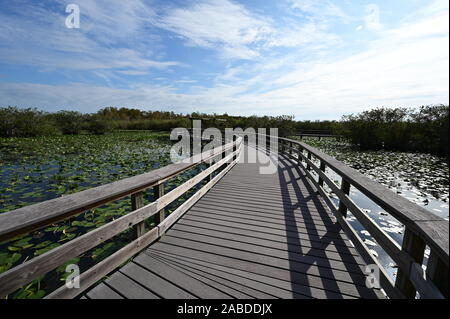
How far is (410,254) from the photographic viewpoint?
4.50 feet

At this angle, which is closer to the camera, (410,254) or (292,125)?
(410,254)

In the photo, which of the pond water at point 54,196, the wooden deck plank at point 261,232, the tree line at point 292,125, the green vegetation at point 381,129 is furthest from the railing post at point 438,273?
the green vegetation at point 381,129

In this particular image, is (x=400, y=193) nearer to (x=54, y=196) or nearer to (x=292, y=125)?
(x=54, y=196)

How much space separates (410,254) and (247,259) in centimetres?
133

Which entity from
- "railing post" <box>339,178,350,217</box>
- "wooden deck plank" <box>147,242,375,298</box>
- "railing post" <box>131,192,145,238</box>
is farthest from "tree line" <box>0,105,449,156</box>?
"railing post" <box>131,192,145,238</box>

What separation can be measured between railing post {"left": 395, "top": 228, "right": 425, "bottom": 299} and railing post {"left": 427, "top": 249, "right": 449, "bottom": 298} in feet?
0.60

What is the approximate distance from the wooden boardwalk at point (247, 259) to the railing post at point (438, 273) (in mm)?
744

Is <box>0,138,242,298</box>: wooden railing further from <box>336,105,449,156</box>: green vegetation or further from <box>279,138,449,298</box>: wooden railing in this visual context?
<box>336,105,449,156</box>: green vegetation

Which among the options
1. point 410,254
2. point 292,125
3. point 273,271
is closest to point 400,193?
point 410,254

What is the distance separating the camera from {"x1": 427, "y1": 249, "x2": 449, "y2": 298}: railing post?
1050 millimetres

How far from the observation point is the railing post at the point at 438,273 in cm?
105

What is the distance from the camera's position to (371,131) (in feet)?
57.9
